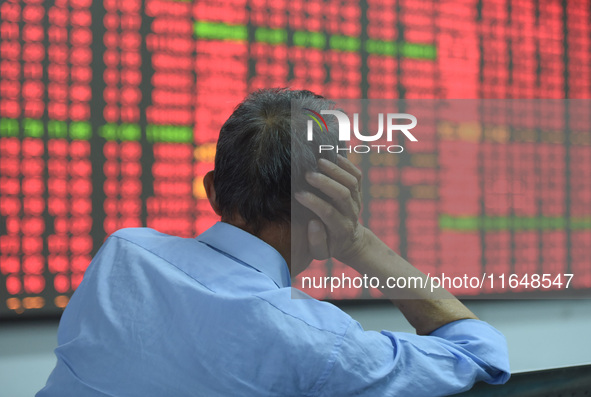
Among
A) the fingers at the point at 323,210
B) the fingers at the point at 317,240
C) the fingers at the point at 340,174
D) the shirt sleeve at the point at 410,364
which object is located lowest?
the shirt sleeve at the point at 410,364

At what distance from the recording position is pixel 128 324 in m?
0.40

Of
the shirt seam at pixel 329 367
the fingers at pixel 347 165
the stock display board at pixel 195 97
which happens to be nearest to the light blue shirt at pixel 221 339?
the shirt seam at pixel 329 367

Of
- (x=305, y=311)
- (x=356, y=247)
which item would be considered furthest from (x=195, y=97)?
(x=305, y=311)

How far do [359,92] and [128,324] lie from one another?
0.75 metres

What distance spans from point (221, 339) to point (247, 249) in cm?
10

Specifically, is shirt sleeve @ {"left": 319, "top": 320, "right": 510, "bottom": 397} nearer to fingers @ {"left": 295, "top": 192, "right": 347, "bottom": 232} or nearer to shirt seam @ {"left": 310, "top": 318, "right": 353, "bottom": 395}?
shirt seam @ {"left": 310, "top": 318, "right": 353, "bottom": 395}

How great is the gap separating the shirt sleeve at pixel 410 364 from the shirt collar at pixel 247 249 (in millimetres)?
96

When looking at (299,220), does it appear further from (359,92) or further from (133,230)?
(359,92)

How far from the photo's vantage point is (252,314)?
1.25 ft

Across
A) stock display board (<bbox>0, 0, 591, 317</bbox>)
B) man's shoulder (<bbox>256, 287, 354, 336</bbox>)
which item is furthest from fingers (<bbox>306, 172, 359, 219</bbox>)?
stock display board (<bbox>0, 0, 591, 317</bbox>)

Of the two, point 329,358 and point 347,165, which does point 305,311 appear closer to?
point 329,358

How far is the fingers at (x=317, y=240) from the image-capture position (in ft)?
1.69

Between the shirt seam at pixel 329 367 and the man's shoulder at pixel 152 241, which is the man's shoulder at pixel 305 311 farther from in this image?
the man's shoulder at pixel 152 241

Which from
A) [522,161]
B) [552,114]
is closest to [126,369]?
[522,161]
